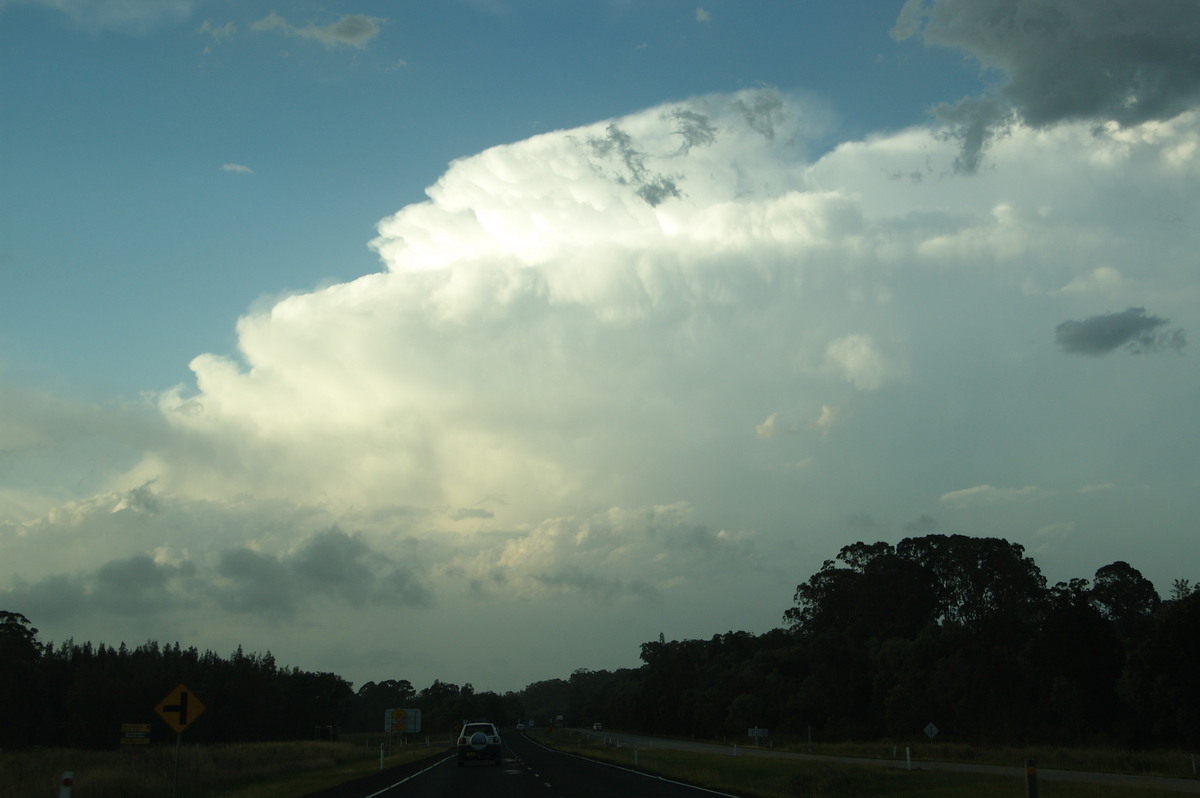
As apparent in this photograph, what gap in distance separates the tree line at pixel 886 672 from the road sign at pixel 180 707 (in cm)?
5626

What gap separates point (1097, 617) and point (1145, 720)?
983 cm

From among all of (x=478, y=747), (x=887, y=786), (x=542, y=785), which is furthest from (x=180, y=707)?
(x=478, y=747)

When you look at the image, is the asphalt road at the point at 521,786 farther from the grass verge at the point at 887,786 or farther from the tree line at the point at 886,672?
the tree line at the point at 886,672

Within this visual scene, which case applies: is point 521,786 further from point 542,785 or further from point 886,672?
point 886,672

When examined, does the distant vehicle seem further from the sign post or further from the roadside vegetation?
the sign post

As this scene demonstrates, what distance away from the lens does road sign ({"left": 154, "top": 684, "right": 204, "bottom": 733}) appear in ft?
78.2

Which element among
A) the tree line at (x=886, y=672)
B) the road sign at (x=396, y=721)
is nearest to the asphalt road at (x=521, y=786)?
the road sign at (x=396, y=721)

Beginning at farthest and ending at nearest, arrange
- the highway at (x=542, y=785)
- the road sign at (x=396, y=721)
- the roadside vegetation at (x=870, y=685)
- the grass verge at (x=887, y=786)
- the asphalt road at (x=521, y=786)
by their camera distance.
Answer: the road sign at (x=396, y=721) < the roadside vegetation at (x=870, y=685) < the highway at (x=542, y=785) < the asphalt road at (x=521, y=786) < the grass verge at (x=887, y=786)

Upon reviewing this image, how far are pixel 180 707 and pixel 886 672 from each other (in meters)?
76.8

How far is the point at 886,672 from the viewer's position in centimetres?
8869

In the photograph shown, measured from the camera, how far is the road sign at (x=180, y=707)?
A: 23828 mm

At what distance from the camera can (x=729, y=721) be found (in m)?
108

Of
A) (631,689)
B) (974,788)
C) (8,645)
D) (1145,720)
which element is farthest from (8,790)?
(631,689)

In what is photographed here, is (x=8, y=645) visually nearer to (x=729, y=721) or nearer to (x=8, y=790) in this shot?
(x=729, y=721)
